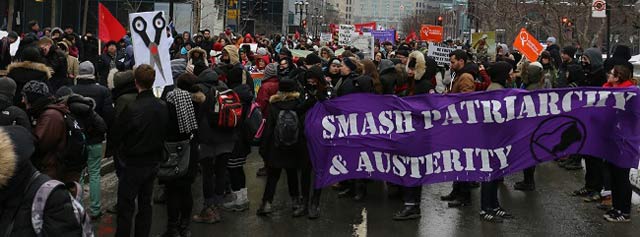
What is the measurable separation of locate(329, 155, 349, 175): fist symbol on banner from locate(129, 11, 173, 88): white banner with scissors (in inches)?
76.4

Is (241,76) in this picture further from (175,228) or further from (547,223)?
(547,223)

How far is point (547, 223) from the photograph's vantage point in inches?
325

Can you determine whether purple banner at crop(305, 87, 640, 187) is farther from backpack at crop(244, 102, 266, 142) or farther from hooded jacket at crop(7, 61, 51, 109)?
hooded jacket at crop(7, 61, 51, 109)

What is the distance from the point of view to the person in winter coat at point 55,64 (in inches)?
375

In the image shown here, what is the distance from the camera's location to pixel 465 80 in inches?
338

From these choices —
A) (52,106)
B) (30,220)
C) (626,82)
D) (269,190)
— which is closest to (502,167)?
(626,82)

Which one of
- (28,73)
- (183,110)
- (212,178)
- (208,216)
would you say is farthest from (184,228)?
(28,73)

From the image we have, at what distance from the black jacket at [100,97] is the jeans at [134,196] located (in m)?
1.52

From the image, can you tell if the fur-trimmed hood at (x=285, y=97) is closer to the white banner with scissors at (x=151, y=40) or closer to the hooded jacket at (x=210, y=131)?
the hooded jacket at (x=210, y=131)

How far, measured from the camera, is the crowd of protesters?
574cm

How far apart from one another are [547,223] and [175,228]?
401 cm

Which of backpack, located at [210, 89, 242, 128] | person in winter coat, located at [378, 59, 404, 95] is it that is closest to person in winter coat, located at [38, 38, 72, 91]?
backpack, located at [210, 89, 242, 128]

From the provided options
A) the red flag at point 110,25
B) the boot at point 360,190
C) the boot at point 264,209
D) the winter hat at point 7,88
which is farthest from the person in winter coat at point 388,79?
the red flag at point 110,25

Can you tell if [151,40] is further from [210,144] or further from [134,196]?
[134,196]
